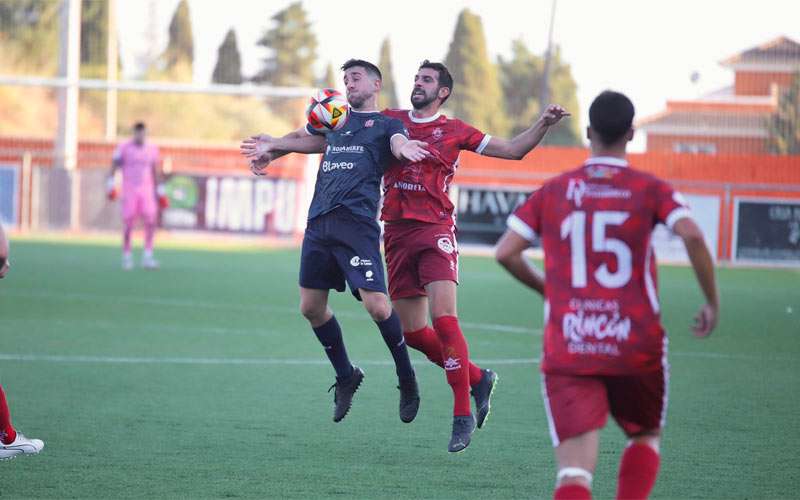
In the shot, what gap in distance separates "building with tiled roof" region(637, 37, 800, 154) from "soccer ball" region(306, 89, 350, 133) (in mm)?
27057

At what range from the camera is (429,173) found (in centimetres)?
756

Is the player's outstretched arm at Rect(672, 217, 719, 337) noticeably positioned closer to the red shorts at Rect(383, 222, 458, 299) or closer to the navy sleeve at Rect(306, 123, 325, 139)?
the red shorts at Rect(383, 222, 458, 299)

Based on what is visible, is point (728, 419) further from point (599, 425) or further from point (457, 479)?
point (599, 425)

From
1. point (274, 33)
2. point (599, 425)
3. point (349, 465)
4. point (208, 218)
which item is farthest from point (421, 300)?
point (274, 33)

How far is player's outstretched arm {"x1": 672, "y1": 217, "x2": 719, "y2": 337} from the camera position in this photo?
4.39 m

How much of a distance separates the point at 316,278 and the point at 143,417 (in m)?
1.45

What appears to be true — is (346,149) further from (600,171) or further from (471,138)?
(600,171)

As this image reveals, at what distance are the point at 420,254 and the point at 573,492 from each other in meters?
3.31

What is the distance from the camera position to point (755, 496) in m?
5.97

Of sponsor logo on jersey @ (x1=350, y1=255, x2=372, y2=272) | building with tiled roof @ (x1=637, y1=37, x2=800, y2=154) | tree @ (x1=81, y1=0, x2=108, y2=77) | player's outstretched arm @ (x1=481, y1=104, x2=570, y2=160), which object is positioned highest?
tree @ (x1=81, y1=0, x2=108, y2=77)

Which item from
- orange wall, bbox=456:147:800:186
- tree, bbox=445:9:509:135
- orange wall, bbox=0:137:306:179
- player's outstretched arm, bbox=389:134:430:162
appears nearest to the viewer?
player's outstretched arm, bbox=389:134:430:162

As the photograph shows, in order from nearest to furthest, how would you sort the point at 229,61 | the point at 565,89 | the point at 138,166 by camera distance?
the point at 138,166, the point at 229,61, the point at 565,89

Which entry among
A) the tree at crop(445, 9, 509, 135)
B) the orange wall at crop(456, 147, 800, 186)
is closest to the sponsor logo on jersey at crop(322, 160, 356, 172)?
the orange wall at crop(456, 147, 800, 186)

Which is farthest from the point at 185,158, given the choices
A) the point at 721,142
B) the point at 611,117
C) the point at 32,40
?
the point at 611,117
